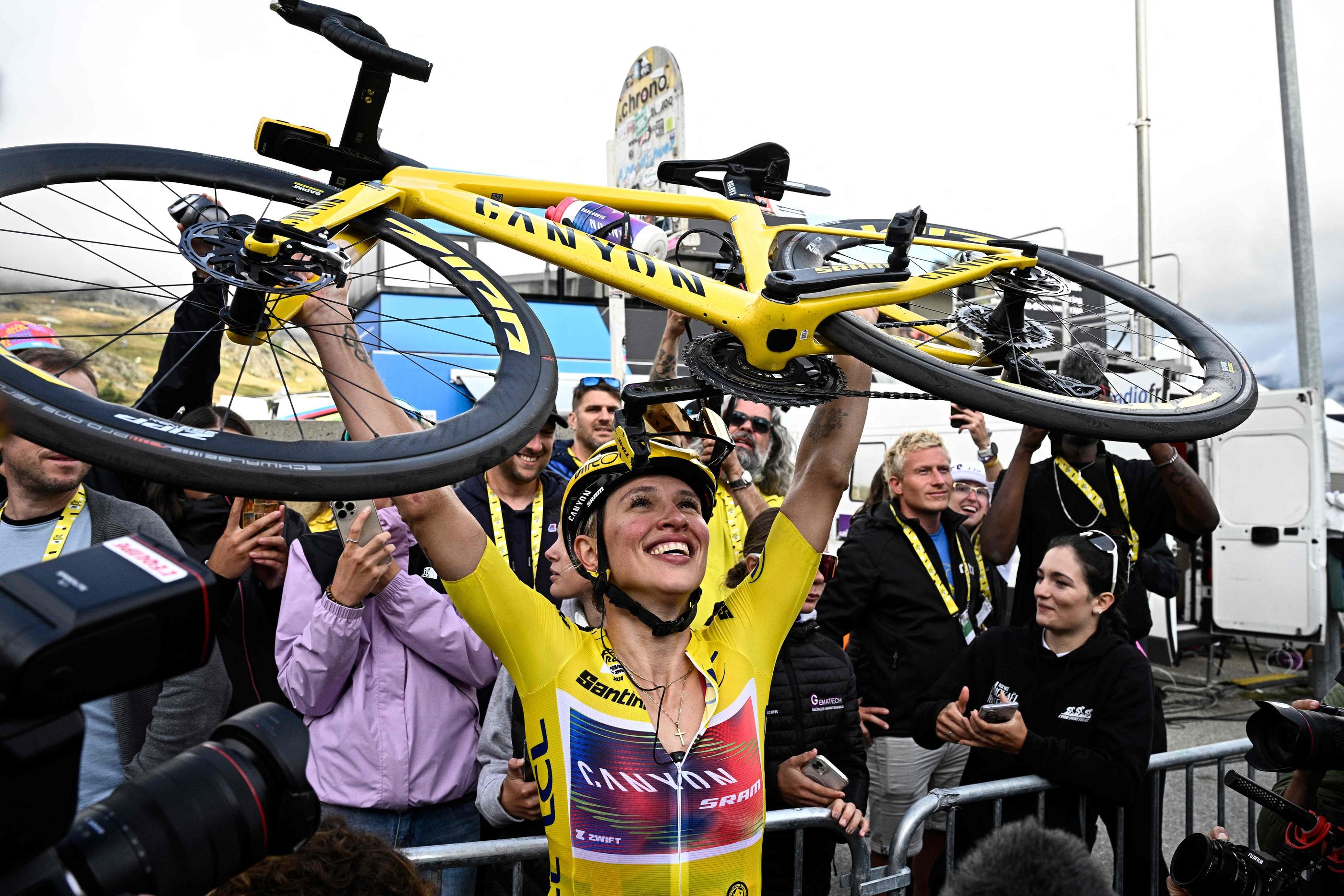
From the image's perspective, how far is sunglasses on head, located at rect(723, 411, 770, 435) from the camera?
5129 mm

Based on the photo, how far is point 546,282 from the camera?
15.2 m

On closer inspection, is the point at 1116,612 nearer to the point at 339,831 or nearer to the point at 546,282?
the point at 339,831

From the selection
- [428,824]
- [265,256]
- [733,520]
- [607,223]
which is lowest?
[428,824]

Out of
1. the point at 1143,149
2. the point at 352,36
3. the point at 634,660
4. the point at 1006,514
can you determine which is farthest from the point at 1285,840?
the point at 1143,149

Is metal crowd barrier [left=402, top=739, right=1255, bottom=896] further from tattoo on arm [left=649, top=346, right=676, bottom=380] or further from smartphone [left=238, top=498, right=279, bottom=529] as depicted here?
tattoo on arm [left=649, top=346, right=676, bottom=380]

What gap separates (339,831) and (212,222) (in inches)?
59.1

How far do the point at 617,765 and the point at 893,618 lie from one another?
260 cm

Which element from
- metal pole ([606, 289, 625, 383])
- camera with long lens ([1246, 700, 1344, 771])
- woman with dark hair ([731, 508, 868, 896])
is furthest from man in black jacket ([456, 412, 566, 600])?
metal pole ([606, 289, 625, 383])

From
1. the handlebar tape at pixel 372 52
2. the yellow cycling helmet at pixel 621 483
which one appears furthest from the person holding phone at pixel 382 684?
the handlebar tape at pixel 372 52

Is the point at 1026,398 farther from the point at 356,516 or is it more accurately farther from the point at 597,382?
the point at 597,382

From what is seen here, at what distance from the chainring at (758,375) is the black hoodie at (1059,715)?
1584 millimetres

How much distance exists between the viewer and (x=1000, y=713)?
132 inches

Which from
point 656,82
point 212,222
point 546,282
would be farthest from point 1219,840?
point 546,282

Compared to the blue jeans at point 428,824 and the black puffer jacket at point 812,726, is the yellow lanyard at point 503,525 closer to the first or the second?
the blue jeans at point 428,824
